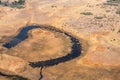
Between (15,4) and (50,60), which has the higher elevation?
(15,4)

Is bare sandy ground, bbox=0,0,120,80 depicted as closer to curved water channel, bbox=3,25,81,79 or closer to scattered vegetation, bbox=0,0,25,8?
curved water channel, bbox=3,25,81,79

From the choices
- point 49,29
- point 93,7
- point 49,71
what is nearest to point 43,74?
point 49,71

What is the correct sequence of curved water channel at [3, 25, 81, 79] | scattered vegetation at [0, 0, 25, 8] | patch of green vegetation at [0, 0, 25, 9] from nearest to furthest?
curved water channel at [3, 25, 81, 79], patch of green vegetation at [0, 0, 25, 9], scattered vegetation at [0, 0, 25, 8]

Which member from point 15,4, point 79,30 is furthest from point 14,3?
point 79,30

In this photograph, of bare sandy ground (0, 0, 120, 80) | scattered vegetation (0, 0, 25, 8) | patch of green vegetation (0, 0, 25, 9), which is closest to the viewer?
bare sandy ground (0, 0, 120, 80)

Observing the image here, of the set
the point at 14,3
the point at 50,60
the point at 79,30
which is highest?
the point at 14,3

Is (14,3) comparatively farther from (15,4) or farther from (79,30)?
(79,30)

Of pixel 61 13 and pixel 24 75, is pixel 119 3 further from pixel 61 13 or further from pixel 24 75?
pixel 24 75

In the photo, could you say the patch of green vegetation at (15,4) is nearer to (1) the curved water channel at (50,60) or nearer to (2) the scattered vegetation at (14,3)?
(2) the scattered vegetation at (14,3)

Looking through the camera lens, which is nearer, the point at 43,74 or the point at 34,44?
the point at 43,74

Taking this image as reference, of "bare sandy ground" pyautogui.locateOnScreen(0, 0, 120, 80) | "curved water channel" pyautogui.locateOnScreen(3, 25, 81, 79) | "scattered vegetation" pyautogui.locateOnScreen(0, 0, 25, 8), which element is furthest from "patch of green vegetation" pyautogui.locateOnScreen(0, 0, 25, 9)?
"curved water channel" pyautogui.locateOnScreen(3, 25, 81, 79)

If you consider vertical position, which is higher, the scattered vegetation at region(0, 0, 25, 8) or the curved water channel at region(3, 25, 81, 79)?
the scattered vegetation at region(0, 0, 25, 8)
